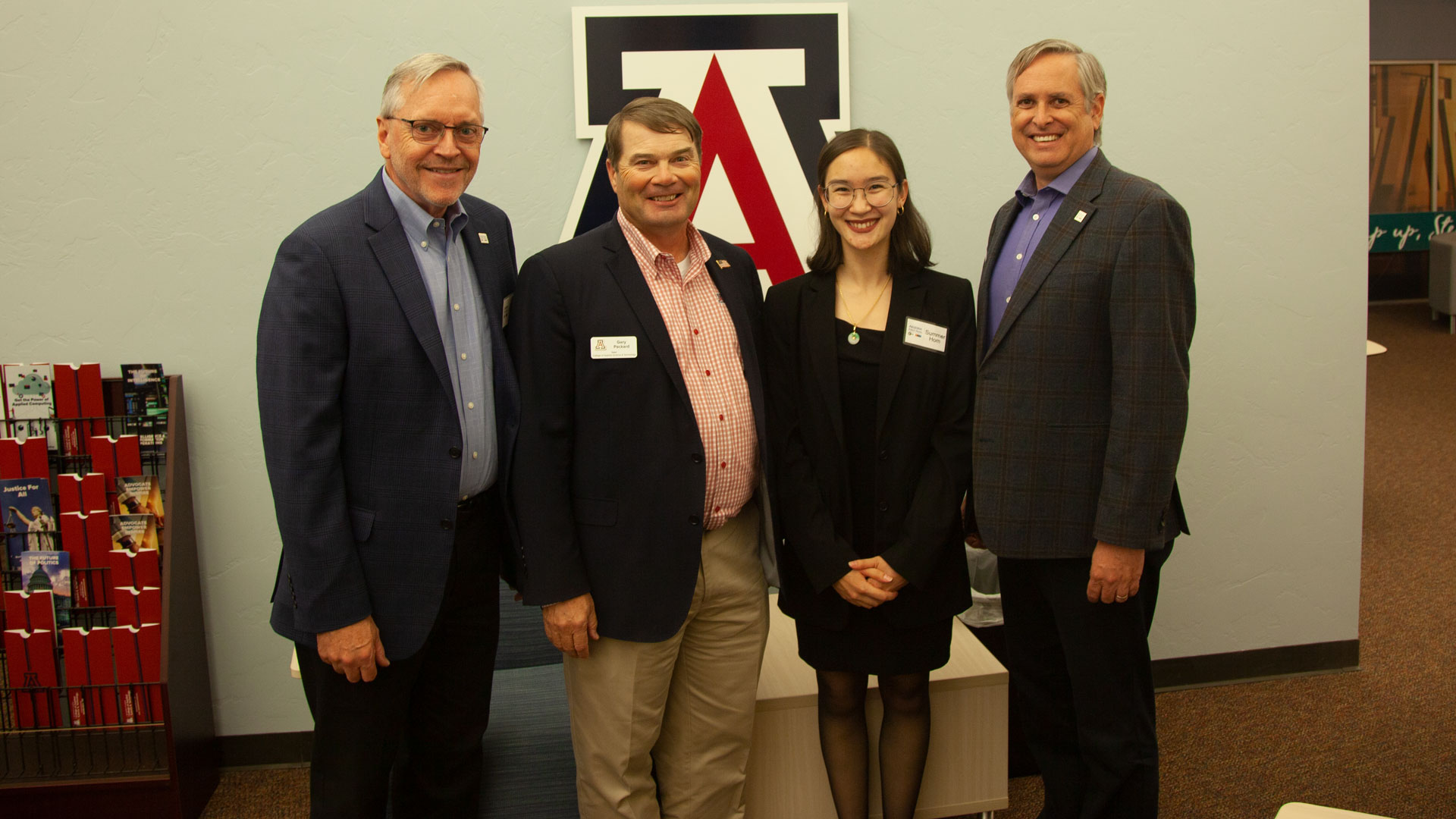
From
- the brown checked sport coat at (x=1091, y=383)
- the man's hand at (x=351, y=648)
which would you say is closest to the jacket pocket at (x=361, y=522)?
the man's hand at (x=351, y=648)

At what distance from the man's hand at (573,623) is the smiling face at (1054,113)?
128 centimetres

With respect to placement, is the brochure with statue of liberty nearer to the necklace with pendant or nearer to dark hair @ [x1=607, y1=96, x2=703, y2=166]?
dark hair @ [x1=607, y1=96, x2=703, y2=166]

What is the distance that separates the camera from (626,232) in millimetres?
1869

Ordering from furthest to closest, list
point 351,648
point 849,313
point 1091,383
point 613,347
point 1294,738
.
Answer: point 1294,738, point 849,313, point 1091,383, point 613,347, point 351,648

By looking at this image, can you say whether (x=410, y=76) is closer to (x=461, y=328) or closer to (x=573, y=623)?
(x=461, y=328)

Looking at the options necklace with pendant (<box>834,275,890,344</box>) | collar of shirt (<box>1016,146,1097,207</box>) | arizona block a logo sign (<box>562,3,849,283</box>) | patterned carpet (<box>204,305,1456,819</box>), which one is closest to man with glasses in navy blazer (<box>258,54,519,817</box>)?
patterned carpet (<box>204,305,1456,819</box>)

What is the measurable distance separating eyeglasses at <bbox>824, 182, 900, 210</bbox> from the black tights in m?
1.02

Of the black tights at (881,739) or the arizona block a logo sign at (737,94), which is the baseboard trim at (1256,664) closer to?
the black tights at (881,739)

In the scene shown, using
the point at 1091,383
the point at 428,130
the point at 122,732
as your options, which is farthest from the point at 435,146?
the point at 122,732

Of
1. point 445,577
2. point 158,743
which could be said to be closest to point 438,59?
point 445,577

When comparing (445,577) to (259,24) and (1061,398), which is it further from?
(259,24)

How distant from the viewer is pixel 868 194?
1.91 metres

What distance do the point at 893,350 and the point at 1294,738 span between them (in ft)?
6.74

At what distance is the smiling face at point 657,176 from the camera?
1.77m
